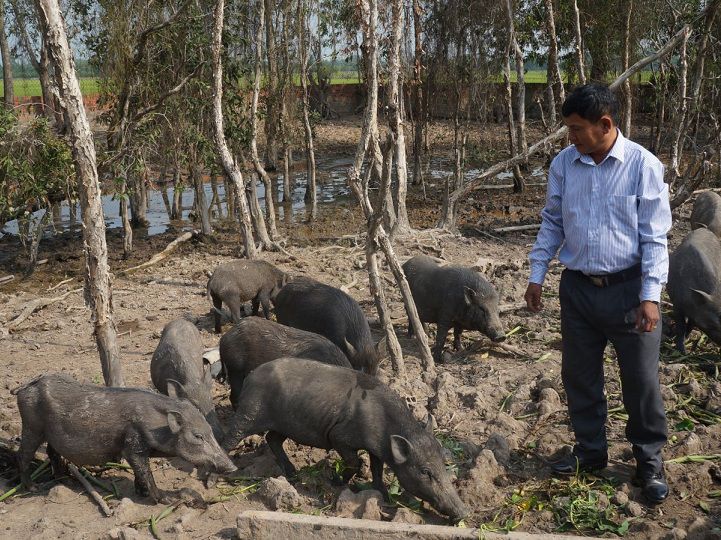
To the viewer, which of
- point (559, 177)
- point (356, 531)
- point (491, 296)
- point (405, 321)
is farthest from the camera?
point (405, 321)

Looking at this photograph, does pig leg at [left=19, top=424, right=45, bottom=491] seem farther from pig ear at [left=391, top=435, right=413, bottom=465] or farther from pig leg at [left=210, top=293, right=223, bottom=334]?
pig leg at [left=210, top=293, right=223, bottom=334]

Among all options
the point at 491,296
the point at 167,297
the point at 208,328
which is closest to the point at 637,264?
the point at 491,296

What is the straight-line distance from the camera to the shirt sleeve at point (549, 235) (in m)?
4.69

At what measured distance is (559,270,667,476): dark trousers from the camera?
4402mm

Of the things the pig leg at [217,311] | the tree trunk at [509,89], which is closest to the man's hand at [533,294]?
the pig leg at [217,311]

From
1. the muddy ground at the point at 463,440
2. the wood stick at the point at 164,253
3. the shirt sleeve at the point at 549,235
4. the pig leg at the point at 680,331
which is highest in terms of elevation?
the shirt sleeve at the point at 549,235

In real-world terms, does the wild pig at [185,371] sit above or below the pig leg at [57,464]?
above

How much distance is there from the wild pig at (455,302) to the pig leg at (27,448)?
3.77m

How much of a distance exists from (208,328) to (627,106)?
1159cm

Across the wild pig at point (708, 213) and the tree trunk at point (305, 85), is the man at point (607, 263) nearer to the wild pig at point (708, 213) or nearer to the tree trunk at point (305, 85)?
the wild pig at point (708, 213)

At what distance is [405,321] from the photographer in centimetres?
858

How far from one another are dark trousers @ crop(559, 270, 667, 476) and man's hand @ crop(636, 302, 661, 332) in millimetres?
106

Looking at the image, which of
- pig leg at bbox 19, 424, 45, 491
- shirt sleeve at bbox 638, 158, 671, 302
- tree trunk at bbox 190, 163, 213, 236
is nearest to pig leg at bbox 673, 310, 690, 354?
shirt sleeve at bbox 638, 158, 671, 302

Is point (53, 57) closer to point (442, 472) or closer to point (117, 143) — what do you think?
point (442, 472)
